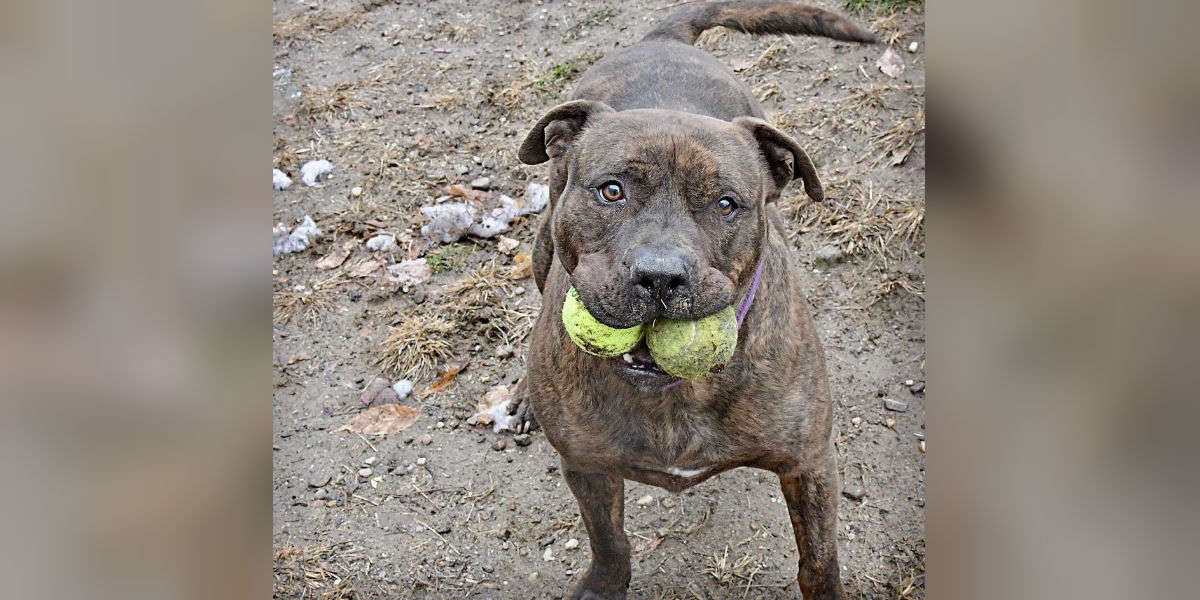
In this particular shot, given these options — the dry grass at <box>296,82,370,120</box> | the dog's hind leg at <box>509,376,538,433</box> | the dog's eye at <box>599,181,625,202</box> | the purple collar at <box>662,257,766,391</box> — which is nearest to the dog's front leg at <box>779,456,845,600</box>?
the purple collar at <box>662,257,766,391</box>

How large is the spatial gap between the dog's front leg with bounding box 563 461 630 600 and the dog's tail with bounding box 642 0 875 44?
2.32m

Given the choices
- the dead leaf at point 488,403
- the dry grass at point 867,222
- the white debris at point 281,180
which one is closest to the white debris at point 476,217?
the white debris at point 281,180

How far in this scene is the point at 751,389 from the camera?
309cm

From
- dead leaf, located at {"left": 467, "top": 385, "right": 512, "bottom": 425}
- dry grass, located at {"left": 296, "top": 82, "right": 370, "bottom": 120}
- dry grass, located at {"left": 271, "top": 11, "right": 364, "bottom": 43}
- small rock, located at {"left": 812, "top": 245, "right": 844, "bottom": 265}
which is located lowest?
dead leaf, located at {"left": 467, "top": 385, "right": 512, "bottom": 425}

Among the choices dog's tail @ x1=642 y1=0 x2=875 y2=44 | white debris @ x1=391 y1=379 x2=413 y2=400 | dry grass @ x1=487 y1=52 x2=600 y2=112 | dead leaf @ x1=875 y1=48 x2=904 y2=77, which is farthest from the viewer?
dry grass @ x1=487 y1=52 x2=600 y2=112

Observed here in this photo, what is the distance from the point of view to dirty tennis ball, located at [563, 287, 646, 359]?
272 centimetres

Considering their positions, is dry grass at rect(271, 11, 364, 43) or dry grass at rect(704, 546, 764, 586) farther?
dry grass at rect(271, 11, 364, 43)

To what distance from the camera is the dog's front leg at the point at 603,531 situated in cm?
358

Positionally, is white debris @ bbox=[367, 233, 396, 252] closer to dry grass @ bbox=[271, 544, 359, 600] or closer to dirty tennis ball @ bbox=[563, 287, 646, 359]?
dry grass @ bbox=[271, 544, 359, 600]

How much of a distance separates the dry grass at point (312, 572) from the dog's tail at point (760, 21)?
9.71 ft

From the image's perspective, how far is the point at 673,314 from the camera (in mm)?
2607

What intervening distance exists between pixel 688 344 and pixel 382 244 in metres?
3.52
